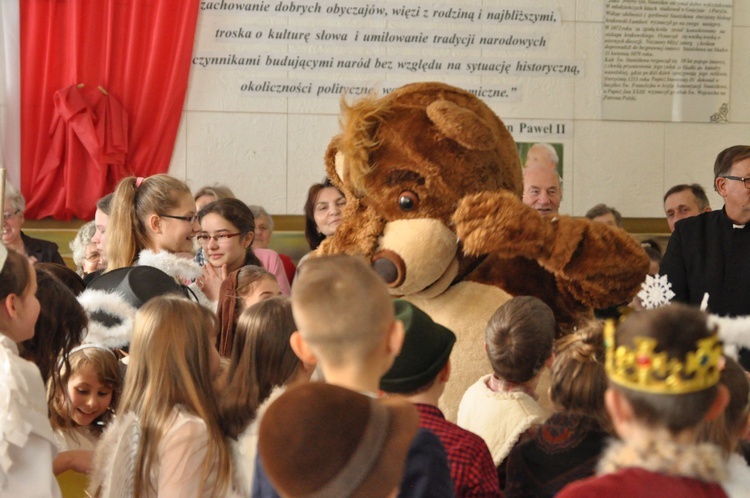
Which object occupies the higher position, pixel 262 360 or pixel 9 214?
pixel 9 214

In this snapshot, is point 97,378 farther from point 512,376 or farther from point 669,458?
point 669,458

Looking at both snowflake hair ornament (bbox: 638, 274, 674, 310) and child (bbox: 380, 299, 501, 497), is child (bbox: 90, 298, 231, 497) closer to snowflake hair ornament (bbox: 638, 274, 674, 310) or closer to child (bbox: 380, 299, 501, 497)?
child (bbox: 380, 299, 501, 497)

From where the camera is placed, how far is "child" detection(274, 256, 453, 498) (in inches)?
66.2

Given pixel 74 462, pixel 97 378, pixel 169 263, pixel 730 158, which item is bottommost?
pixel 74 462

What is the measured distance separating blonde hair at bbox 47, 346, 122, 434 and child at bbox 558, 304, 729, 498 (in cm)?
187

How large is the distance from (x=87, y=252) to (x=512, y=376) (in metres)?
2.91

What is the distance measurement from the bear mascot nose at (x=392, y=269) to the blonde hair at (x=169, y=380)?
23.9 inches

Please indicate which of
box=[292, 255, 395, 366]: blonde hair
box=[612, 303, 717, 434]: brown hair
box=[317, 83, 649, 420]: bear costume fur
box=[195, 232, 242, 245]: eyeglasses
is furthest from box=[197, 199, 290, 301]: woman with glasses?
box=[612, 303, 717, 434]: brown hair

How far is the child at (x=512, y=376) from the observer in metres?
2.50

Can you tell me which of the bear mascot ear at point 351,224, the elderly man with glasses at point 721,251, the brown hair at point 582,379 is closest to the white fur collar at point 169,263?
the bear mascot ear at point 351,224

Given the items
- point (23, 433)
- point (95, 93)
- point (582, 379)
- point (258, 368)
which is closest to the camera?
point (23, 433)

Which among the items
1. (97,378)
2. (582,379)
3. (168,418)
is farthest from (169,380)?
(582,379)

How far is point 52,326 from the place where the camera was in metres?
2.55

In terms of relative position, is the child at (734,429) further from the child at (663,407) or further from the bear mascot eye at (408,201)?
the bear mascot eye at (408,201)
